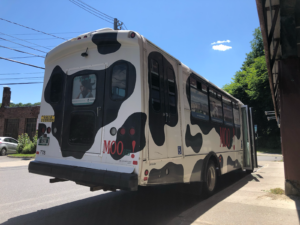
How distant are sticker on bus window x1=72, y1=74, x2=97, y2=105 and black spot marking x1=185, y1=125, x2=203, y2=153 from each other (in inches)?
80.5

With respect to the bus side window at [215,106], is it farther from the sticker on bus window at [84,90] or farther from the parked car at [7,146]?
the parked car at [7,146]

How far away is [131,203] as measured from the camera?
5.43 metres

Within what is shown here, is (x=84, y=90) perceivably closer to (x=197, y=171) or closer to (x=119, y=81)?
(x=119, y=81)

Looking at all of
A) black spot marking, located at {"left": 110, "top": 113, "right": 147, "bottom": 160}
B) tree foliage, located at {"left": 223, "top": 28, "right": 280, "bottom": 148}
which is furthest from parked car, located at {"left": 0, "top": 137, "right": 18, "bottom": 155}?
Result: tree foliage, located at {"left": 223, "top": 28, "right": 280, "bottom": 148}

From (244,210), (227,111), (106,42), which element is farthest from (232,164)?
(106,42)

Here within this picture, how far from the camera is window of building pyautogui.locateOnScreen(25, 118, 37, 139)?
24.2 m

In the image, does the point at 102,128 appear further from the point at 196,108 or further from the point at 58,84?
the point at 196,108

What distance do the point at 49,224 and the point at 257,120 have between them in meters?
29.7

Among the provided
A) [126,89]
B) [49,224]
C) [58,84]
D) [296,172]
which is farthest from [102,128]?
[296,172]

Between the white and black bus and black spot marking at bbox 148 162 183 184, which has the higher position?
the white and black bus

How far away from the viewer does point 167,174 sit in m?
4.12

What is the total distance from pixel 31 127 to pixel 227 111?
22320 millimetres

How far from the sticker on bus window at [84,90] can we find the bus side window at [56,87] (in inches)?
15.9

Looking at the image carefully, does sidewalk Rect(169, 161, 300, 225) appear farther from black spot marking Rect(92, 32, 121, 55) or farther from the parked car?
the parked car
